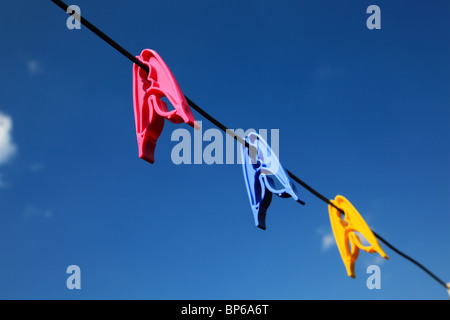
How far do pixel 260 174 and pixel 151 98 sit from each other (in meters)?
1.12

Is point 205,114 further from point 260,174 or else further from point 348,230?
point 348,230

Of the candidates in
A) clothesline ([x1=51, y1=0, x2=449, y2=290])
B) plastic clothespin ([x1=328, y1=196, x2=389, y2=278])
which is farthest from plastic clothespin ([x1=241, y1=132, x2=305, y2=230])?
plastic clothespin ([x1=328, y1=196, x2=389, y2=278])

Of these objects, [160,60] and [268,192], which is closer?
[160,60]

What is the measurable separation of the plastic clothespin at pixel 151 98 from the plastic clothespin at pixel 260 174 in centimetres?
77

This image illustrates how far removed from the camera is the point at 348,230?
3918 mm

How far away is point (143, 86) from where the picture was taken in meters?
3.24

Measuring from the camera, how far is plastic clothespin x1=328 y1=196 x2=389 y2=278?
3772 millimetres

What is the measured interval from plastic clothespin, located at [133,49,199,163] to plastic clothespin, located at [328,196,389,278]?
177cm

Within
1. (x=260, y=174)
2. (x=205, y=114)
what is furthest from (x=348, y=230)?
(x=205, y=114)

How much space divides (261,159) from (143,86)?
43.8 inches

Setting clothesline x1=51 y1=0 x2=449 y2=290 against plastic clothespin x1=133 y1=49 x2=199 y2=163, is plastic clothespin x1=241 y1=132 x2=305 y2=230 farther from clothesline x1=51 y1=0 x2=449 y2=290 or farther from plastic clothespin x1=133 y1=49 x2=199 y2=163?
plastic clothespin x1=133 y1=49 x2=199 y2=163
